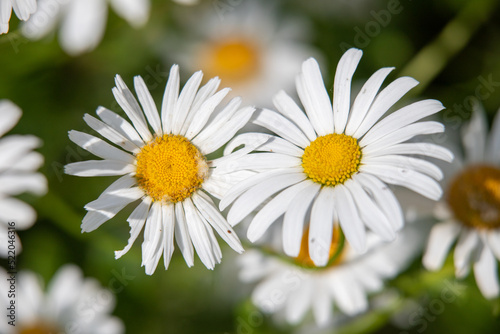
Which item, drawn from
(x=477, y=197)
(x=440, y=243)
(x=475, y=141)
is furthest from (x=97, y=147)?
(x=475, y=141)

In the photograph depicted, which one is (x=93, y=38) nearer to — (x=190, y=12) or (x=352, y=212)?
(x=190, y=12)

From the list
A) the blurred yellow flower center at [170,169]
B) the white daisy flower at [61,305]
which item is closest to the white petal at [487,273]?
the blurred yellow flower center at [170,169]

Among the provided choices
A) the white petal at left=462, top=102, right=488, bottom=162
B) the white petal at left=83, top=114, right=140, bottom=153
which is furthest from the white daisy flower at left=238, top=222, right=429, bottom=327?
the white petal at left=83, top=114, right=140, bottom=153

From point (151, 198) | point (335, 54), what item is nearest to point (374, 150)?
point (151, 198)

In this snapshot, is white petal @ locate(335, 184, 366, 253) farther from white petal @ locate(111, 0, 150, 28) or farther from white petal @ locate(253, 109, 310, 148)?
white petal @ locate(111, 0, 150, 28)

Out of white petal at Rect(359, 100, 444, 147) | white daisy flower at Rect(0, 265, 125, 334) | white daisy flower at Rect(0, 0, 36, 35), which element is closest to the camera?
white petal at Rect(359, 100, 444, 147)

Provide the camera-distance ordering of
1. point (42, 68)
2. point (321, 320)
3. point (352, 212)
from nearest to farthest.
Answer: point (352, 212) → point (321, 320) → point (42, 68)
